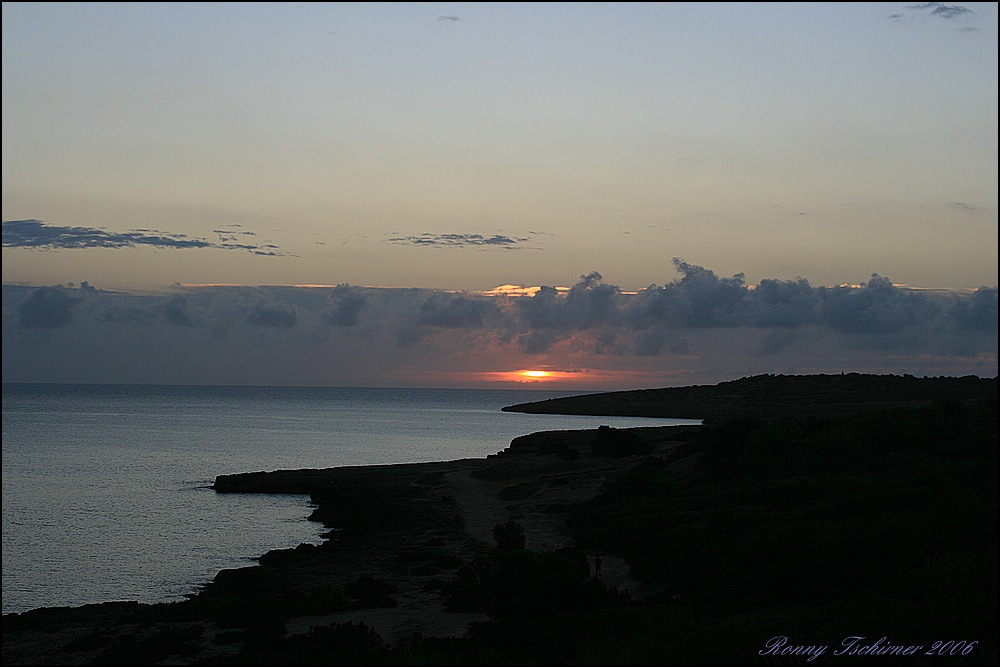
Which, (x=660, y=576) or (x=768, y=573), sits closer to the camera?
(x=768, y=573)

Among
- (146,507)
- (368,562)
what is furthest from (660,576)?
(146,507)

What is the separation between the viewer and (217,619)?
899 inches

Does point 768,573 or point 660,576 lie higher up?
point 768,573

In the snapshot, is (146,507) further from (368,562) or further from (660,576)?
(660,576)

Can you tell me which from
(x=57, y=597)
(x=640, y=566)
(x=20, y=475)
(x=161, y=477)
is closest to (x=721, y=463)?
(x=640, y=566)

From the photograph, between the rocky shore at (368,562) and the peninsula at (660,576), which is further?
the rocky shore at (368,562)

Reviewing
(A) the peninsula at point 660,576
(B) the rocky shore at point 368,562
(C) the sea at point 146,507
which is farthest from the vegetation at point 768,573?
(C) the sea at point 146,507

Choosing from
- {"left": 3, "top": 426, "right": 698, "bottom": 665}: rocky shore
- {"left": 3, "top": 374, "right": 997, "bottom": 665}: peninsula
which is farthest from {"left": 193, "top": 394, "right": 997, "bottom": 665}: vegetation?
{"left": 3, "top": 426, "right": 698, "bottom": 665}: rocky shore

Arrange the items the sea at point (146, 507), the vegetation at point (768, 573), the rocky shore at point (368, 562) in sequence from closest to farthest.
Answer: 1. the vegetation at point (768, 573)
2. the rocky shore at point (368, 562)
3. the sea at point (146, 507)

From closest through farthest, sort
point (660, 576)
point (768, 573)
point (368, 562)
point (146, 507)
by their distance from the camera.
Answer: point (768, 573), point (660, 576), point (368, 562), point (146, 507)

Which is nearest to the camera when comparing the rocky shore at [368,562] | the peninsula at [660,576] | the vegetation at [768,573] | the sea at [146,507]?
the vegetation at [768,573]

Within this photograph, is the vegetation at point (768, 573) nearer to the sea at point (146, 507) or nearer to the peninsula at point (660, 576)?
the peninsula at point (660, 576)

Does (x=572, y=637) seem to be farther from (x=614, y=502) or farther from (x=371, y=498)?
(x=371, y=498)

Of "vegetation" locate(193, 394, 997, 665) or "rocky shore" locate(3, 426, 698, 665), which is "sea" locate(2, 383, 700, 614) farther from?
"vegetation" locate(193, 394, 997, 665)
